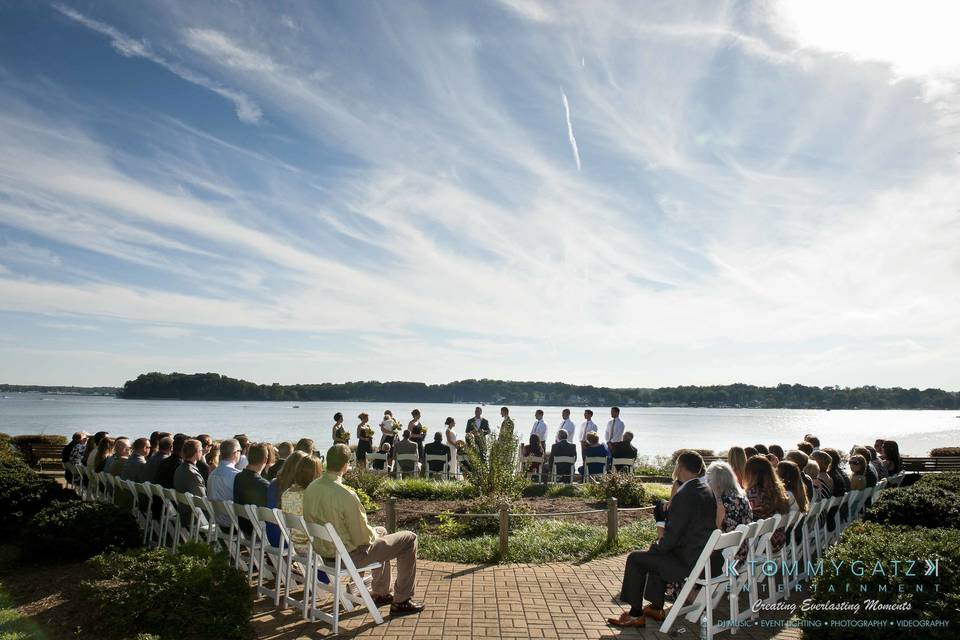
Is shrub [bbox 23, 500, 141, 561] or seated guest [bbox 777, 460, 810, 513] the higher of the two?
seated guest [bbox 777, 460, 810, 513]

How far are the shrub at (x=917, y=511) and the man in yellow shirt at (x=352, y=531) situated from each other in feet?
17.6

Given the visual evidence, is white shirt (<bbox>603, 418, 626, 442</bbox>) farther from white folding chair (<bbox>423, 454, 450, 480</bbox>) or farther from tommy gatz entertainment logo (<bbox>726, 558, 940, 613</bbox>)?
tommy gatz entertainment logo (<bbox>726, 558, 940, 613</bbox>)

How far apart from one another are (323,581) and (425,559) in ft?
5.90

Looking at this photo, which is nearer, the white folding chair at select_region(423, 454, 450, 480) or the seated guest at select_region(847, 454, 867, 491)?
the seated guest at select_region(847, 454, 867, 491)

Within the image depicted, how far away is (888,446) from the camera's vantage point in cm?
1267

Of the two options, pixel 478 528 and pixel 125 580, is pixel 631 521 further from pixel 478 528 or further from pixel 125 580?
pixel 125 580

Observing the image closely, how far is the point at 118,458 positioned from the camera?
35.0 feet

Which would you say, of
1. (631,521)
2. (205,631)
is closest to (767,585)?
(631,521)

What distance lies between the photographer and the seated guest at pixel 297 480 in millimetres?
7039

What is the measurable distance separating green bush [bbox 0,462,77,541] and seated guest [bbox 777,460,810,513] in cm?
922

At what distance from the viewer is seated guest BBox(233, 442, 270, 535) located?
7309mm

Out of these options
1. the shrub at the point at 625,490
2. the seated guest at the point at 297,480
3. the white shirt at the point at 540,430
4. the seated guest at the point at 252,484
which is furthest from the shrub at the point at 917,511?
the white shirt at the point at 540,430

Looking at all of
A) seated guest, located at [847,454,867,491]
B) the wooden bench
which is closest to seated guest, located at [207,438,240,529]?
seated guest, located at [847,454,867,491]

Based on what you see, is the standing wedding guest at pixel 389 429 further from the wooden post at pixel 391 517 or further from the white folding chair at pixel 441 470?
the wooden post at pixel 391 517
